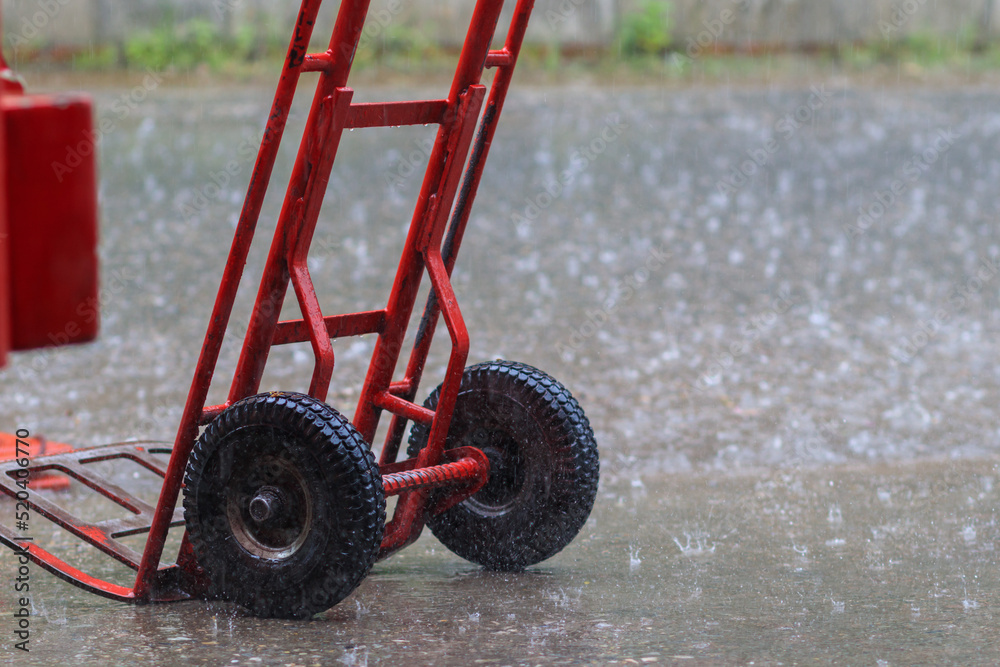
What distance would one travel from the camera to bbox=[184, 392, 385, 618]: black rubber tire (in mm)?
3104

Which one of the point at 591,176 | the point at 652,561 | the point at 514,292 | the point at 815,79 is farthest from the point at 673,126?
the point at 652,561

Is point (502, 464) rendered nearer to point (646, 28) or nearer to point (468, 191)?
point (468, 191)

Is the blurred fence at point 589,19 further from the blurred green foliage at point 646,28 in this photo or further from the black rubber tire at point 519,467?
the black rubber tire at point 519,467

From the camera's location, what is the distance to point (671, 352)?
6.19 meters

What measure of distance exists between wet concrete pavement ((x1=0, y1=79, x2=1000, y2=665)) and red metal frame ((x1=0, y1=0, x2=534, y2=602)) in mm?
178

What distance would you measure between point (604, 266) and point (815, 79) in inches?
208

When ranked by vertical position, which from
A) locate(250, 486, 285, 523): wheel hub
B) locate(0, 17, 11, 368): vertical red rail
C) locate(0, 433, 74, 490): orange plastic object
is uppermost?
locate(0, 17, 11, 368): vertical red rail

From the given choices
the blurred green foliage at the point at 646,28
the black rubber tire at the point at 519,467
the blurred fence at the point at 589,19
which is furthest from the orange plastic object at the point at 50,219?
the blurred green foliage at the point at 646,28

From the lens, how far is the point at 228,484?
3264mm

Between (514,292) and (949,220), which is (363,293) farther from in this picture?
(949,220)

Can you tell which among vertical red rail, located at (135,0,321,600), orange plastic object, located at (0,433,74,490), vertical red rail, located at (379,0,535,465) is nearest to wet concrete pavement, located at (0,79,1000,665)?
orange plastic object, located at (0,433,74,490)

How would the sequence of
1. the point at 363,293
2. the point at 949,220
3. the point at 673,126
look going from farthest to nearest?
the point at 673,126
the point at 949,220
the point at 363,293

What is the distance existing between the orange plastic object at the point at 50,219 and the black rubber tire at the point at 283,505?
1.23m

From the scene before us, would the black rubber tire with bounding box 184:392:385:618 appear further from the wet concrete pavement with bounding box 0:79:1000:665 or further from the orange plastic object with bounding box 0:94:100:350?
the orange plastic object with bounding box 0:94:100:350
